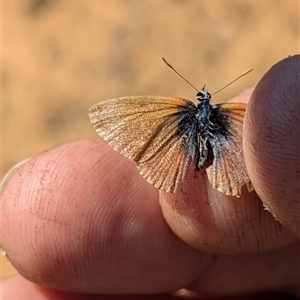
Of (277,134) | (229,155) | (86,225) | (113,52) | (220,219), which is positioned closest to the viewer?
(277,134)

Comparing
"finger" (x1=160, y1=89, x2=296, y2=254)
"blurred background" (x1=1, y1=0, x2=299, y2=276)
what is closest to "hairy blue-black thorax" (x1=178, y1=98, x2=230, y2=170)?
"finger" (x1=160, y1=89, x2=296, y2=254)

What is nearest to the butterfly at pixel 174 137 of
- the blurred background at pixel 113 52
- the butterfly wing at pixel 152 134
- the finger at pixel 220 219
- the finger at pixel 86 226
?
the butterfly wing at pixel 152 134

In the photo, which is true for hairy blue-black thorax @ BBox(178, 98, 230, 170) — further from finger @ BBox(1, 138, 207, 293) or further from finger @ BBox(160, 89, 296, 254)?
finger @ BBox(1, 138, 207, 293)

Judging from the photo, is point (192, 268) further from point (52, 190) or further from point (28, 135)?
point (28, 135)

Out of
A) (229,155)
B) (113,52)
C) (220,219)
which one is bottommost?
(220,219)

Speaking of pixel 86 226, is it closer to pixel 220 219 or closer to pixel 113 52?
pixel 220 219

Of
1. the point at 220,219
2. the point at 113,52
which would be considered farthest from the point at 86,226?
the point at 113,52

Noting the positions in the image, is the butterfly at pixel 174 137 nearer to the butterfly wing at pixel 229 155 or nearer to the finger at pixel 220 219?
the butterfly wing at pixel 229 155

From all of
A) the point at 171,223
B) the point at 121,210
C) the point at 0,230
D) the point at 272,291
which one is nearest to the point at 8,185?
the point at 0,230
